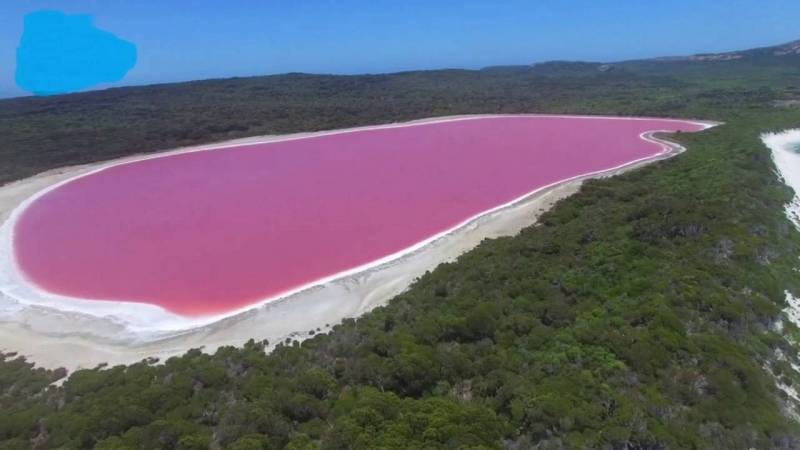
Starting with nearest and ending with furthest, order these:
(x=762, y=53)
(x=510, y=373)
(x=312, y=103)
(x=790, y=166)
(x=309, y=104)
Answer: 1. (x=510, y=373)
2. (x=790, y=166)
3. (x=309, y=104)
4. (x=312, y=103)
5. (x=762, y=53)

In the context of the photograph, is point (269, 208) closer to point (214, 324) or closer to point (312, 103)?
point (214, 324)

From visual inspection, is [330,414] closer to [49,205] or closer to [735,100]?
[49,205]

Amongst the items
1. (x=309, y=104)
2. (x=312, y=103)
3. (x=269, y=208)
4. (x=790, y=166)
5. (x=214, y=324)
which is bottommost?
(x=214, y=324)

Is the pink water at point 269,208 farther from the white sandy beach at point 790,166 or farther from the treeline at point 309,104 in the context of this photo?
the white sandy beach at point 790,166

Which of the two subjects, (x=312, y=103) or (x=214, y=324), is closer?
(x=214, y=324)

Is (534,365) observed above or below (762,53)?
below

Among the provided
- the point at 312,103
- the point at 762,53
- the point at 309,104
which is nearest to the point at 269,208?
the point at 309,104
